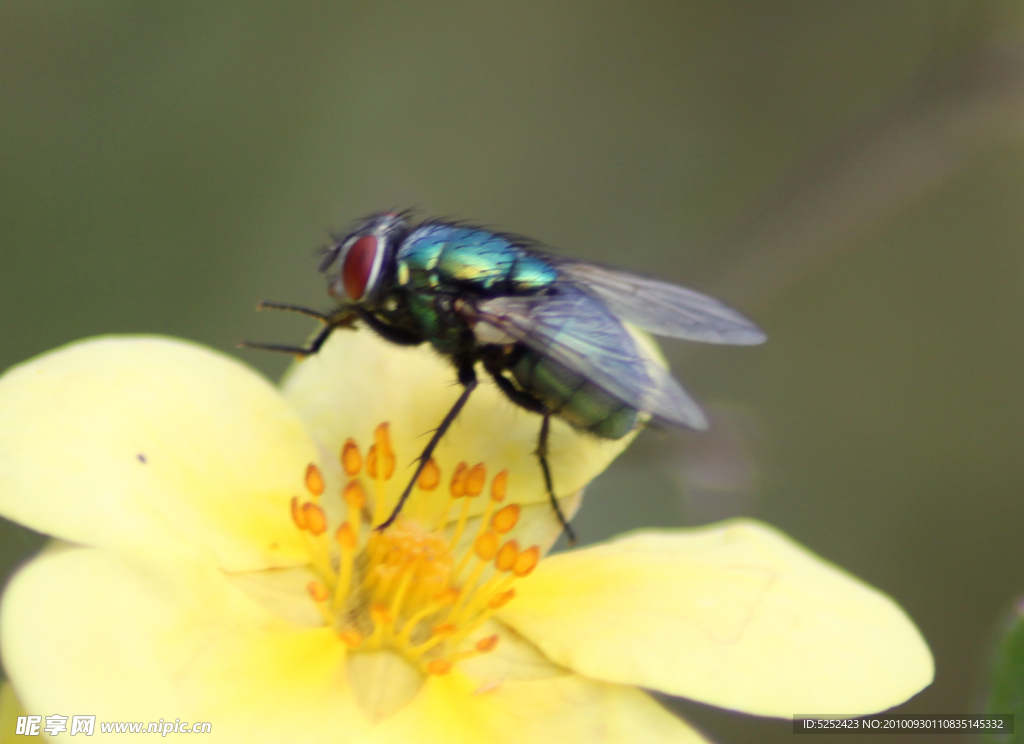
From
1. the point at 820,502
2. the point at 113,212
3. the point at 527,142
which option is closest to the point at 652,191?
Result: the point at 527,142

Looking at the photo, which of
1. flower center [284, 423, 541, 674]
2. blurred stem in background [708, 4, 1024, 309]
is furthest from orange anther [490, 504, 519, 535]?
blurred stem in background [708, 4, 1024, 309]

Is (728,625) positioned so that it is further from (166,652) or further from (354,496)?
(166,652)

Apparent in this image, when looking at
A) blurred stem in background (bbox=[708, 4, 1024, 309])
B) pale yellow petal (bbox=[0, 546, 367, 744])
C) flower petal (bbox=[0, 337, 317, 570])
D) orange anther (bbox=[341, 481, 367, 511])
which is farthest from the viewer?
blurred stem in background (bbox=[708, 4, 1024, 309])

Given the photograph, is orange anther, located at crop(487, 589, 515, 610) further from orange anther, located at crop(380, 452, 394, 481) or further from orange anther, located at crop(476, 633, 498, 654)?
orange anther, located at crop(380, 452, 394, 481)

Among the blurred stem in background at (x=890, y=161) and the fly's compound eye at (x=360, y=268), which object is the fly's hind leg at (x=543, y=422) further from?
the blurred stem in background at (x=890, y=161)

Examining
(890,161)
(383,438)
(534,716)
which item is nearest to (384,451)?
(383,438)

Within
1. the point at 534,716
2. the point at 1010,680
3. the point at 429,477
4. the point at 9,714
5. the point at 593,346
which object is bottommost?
the point at 9,714
